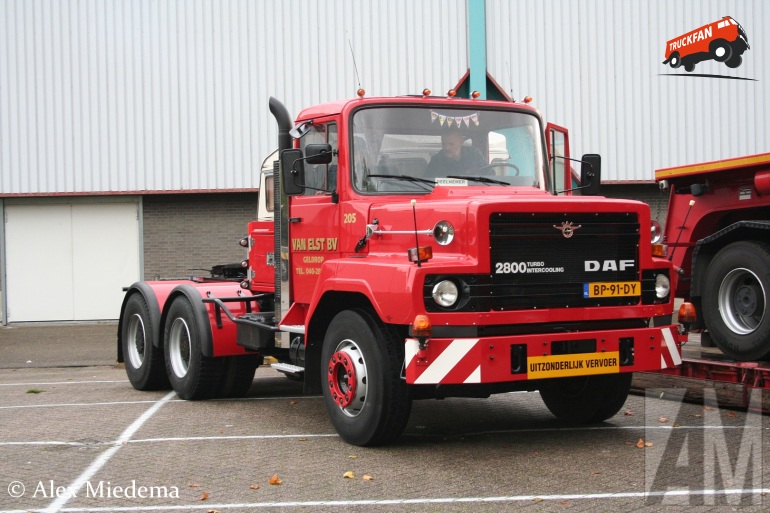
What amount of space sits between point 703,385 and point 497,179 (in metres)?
2.82

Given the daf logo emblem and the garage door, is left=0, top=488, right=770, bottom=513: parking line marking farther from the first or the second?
the garage door

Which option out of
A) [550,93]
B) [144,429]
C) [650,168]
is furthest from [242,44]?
[144,429]

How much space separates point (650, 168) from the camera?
22.4m

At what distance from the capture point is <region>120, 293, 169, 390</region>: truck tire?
37.8ft

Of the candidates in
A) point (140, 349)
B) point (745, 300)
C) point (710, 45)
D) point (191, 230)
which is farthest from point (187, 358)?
point (710, 45)

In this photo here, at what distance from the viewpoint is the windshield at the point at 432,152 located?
8.25 metres

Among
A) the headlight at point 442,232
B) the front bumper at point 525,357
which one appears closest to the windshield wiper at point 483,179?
the headlight at point 442,232

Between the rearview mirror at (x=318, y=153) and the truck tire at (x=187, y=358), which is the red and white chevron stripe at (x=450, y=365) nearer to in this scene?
the rearview mirror at (x=318, y=153)

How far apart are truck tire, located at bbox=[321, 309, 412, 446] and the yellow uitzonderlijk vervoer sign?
38.0 inches

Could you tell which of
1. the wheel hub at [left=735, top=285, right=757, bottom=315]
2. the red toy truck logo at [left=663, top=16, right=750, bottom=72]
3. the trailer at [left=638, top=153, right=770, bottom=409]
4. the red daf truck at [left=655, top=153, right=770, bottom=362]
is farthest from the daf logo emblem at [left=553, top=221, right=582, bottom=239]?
the red toy truck logo at [left=663, top=16, right=750, bottom=72]

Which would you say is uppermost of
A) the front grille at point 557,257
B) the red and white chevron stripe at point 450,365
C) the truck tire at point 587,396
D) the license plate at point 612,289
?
the front grille at point 557,257

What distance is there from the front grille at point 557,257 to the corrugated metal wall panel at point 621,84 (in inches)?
585

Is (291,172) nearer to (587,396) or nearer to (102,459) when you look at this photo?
(102,459)

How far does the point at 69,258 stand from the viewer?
21.9m
